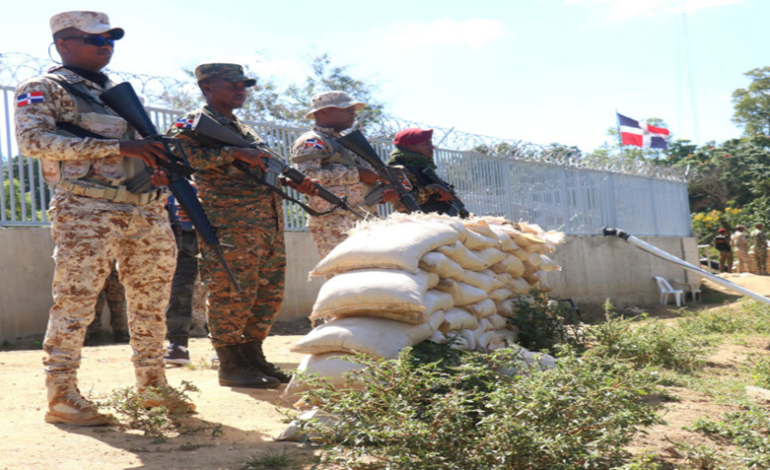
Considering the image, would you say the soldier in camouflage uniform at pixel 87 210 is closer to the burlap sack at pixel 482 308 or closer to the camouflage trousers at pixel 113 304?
the burlap sack at pixel 482 308

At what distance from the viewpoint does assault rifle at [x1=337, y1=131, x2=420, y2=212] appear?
501 centimetres

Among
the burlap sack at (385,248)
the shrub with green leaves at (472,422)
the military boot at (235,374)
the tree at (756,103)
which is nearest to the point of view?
the shrub with green leaves at (472,422)

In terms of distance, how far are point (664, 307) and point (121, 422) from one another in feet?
37.1

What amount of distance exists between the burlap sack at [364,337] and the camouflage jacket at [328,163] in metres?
1.74

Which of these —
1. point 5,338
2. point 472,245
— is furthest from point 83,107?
point 5,338

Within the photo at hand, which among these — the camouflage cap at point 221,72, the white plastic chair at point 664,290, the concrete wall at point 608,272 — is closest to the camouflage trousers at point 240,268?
the camouflage cap at point 221,72

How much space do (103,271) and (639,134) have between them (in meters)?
17.3

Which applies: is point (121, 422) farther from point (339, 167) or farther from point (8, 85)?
point (8, 85)

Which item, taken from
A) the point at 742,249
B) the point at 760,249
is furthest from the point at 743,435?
the point at 742,249

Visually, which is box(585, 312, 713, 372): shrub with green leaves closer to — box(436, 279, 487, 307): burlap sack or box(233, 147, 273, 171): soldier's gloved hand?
box(436, 279, 487, 307): burlap sack

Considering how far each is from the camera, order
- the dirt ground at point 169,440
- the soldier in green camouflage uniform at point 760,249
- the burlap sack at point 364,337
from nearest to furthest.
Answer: the dirt ground at point 169,440, the burlap sack at point 364,337, the soldier in green camouflage uniform at point 760,249

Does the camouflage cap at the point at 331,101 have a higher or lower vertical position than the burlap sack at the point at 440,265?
higher

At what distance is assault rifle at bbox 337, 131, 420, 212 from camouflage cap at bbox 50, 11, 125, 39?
2064 millimetres

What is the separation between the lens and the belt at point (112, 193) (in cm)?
302
